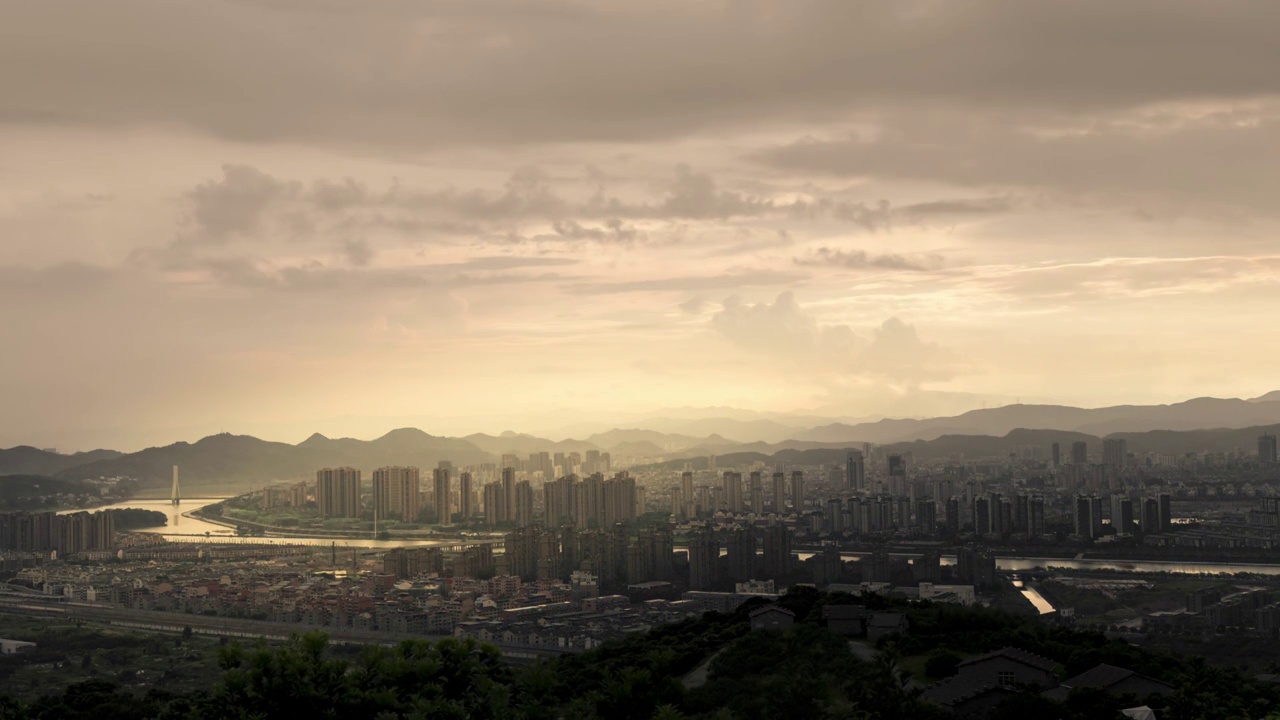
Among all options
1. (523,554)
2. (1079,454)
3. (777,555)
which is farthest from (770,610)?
(1079,454)

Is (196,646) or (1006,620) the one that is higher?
(1006,620)

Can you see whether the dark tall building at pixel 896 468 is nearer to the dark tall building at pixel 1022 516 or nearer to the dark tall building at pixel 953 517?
the dark tall building at pixel 953 517

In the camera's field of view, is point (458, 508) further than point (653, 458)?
No

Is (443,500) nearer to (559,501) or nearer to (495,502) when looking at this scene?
(495,502)

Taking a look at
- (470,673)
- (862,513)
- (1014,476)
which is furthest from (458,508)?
(470,673)

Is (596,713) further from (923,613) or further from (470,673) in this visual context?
(923,613)

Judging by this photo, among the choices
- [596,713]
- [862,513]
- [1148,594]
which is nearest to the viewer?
[596,713]

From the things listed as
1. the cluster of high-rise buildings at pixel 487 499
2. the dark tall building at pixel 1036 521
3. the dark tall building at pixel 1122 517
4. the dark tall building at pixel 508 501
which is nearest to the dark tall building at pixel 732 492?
the cluster of high-rise buildings at pixel 487 499
